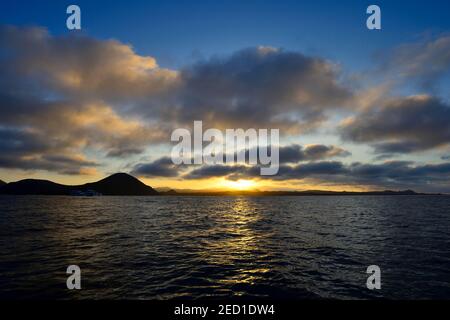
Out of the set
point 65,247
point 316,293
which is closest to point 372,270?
point 316,293

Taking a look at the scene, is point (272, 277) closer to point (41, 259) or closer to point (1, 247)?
point (41, 259)

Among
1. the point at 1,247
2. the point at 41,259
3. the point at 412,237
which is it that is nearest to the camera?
the point at 41,259

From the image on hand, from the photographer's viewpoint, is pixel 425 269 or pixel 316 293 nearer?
pixel 316 293
